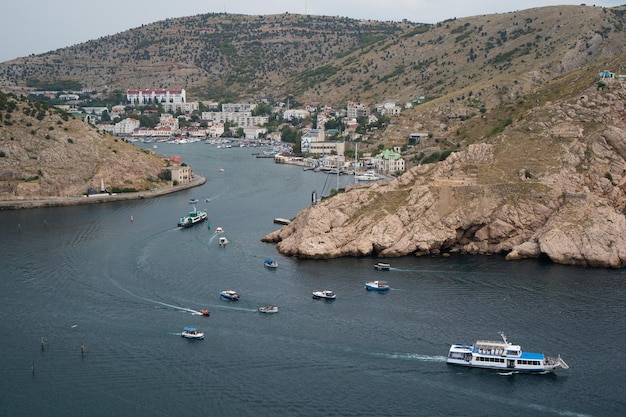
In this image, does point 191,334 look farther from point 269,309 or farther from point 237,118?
point 237,118

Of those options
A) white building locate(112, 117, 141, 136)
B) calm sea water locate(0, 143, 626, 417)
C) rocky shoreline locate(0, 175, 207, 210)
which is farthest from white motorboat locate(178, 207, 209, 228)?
white building locate(112, 117, 141, 136)

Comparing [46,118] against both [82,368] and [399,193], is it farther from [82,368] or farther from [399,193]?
[82,368]

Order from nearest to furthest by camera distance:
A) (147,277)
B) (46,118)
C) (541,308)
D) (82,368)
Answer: (82,368)
(541,308)
(147,277)
(46,118)

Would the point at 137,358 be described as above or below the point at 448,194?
below

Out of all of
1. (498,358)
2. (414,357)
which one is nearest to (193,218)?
(414,357)

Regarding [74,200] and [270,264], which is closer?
[270,264]

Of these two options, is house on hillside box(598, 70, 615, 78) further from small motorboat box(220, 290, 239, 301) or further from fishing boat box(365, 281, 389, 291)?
small motorboat box(220, 290, 239, 301)

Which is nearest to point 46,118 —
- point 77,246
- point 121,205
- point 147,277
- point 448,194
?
point 121,205
